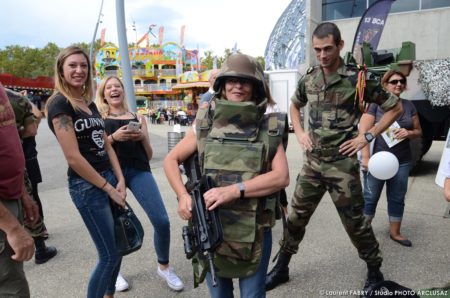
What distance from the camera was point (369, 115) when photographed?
3.33m

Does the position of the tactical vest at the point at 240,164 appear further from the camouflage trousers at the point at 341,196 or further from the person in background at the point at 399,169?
the person in background at the point at 399,169

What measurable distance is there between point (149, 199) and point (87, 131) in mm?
794

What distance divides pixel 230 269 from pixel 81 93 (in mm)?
1479

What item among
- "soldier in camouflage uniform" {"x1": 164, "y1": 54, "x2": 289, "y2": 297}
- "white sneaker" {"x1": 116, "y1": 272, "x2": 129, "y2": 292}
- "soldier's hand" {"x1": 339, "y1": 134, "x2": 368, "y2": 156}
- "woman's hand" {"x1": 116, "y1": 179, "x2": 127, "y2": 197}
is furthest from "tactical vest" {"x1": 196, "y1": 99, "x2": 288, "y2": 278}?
"white sneaker" {"x1": 116, "y1": 272, "x2": 129, "y2": 292}

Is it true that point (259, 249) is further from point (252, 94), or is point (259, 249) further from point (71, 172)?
point (71, 172)

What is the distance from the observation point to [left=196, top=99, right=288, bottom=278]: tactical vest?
1592 mm

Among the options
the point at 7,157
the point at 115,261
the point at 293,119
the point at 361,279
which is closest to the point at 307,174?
the point at 293,119

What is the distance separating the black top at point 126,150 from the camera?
2.73m

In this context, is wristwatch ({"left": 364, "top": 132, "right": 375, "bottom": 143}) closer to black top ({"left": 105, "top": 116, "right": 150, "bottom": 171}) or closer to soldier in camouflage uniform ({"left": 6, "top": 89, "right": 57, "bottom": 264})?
black top ({"left": 105, "top": 116, "right": 150, "bottom": 171})

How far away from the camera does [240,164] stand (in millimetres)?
1606

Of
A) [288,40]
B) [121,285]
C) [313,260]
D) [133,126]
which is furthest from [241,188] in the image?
[288,40]

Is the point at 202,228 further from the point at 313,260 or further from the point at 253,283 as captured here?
the point at 313,260

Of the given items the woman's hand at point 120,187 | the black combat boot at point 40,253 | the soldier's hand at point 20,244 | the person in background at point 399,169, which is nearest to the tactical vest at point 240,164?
the soldier's hand at point 20,244

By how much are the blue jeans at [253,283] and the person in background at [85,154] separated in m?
0.81
